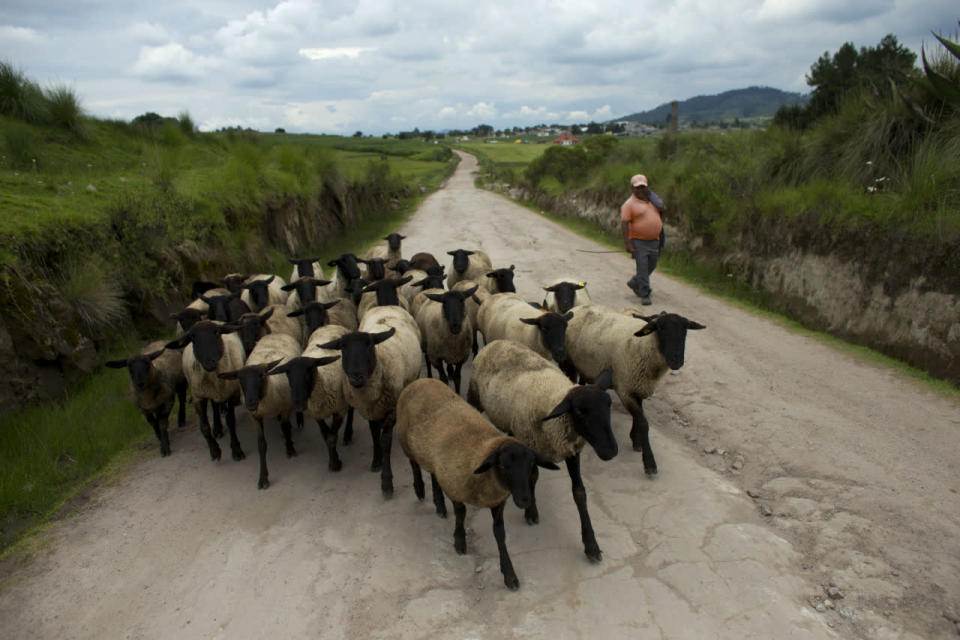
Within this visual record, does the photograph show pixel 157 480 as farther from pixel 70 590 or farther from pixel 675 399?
pixel 675 399

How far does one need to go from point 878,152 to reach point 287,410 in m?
11.8

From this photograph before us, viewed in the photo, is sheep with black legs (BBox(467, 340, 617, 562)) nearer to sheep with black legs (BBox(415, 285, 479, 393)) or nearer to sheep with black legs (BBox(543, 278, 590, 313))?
sheep with black legs (BBox(415, 285, 479, 393))

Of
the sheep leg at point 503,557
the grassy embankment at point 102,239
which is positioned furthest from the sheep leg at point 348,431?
the sheep leg at point 503,557

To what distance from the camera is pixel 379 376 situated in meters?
5.91

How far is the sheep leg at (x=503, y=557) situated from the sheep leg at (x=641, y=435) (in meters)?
2.00

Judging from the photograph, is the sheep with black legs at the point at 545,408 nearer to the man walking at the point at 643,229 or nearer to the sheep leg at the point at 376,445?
the sheep leg at the point at 376,445

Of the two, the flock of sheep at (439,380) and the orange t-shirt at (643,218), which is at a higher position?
the orange t-shirt at (643,218)

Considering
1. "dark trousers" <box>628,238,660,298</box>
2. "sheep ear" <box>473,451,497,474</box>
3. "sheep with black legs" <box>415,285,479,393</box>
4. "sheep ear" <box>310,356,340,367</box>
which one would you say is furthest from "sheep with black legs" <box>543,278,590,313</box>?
"sheep ear" <box>473,451,497,474</box>

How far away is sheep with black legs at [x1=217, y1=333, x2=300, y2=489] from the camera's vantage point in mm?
5871

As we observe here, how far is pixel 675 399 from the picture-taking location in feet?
23.6

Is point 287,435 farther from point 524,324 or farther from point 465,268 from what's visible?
point 465,268

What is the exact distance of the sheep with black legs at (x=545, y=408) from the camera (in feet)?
14.1

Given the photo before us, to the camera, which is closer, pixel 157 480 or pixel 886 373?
pixel 157 480

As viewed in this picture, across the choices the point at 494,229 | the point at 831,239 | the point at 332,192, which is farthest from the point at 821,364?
the point at 332,192
